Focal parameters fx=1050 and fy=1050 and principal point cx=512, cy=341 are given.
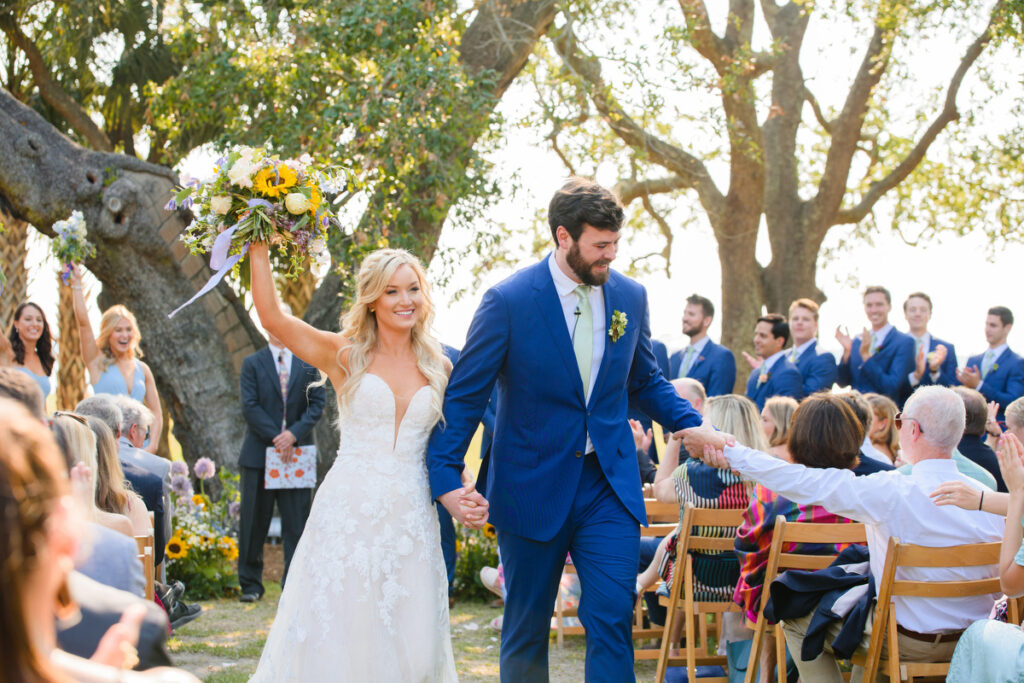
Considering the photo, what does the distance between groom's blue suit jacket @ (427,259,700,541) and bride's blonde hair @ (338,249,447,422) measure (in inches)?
18.3

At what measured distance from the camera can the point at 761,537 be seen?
500 centimetres

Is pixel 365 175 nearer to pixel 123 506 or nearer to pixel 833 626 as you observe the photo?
pixel 123 506

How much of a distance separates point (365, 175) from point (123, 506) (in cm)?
527

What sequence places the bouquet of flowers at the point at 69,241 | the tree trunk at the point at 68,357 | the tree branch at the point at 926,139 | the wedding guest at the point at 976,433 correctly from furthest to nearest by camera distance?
the tree trunk at the point at 68,357
the tree branch at the point at 926,139
the bouquet of flowers at the point at 69,241
the wedding guest at the point at 976,433

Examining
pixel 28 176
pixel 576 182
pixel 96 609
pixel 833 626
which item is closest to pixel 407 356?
pixel 576 182

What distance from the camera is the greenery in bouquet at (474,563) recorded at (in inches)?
353

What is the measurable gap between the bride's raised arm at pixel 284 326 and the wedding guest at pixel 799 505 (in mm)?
2108

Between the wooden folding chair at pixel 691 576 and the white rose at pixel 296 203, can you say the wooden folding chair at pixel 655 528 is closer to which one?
the wooden folding chair at pixel 691 576

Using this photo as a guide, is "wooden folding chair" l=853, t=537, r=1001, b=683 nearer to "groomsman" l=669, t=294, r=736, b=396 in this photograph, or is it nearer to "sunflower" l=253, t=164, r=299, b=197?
"sunflower" l=253, t=164, r=299, b=197

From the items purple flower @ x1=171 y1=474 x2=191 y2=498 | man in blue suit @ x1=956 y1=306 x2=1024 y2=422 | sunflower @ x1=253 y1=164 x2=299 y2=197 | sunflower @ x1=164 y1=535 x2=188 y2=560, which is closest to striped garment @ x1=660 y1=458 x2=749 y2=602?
sunflower @ x1=253 y1=164 x2=299 y2=197

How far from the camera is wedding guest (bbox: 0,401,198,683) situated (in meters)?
1.35

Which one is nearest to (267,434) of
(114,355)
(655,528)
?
(114,355)

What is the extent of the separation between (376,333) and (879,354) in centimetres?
570

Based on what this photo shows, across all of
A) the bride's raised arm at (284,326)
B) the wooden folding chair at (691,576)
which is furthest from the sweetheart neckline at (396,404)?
the wooden folding chair at (691,576)
